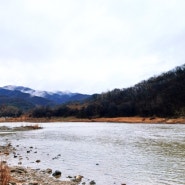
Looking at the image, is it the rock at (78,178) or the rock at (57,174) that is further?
the rock at (57,174)

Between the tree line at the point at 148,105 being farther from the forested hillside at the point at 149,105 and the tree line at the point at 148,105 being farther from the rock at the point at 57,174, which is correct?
the rock at the point at 57,174

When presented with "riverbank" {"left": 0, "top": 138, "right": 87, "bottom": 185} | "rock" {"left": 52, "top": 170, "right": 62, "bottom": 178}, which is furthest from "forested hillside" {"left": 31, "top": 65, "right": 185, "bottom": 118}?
"riverbank" {"left": 0, "top": 138, "right": 87, "bottom": 185}

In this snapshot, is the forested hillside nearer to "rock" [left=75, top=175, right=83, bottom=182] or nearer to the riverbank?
the riverbank

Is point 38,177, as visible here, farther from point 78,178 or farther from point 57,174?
point 78,178

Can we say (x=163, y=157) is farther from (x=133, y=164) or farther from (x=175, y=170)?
(x=175, y=170)

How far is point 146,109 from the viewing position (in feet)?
520

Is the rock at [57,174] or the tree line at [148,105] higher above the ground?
the tree line at [148,105]

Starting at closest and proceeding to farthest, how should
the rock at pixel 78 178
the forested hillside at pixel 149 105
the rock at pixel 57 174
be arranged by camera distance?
1. the rock at pixel 78 178
2. the rock at pixel 57 174
3. the forested hillside at pixel 149 105

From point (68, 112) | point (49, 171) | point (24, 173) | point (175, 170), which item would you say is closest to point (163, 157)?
point (175, 170)

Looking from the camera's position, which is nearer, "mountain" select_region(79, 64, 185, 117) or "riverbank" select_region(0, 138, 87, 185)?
"riverbank" select_region(0, 138, 87, 185)

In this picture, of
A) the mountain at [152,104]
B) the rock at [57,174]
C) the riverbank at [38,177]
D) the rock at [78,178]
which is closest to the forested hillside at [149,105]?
the mountain at [152,104]

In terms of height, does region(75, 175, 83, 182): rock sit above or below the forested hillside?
below

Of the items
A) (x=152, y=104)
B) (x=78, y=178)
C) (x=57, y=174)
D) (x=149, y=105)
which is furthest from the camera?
(x=149, y=105)

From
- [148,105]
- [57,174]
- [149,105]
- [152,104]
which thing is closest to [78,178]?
[57,174]
